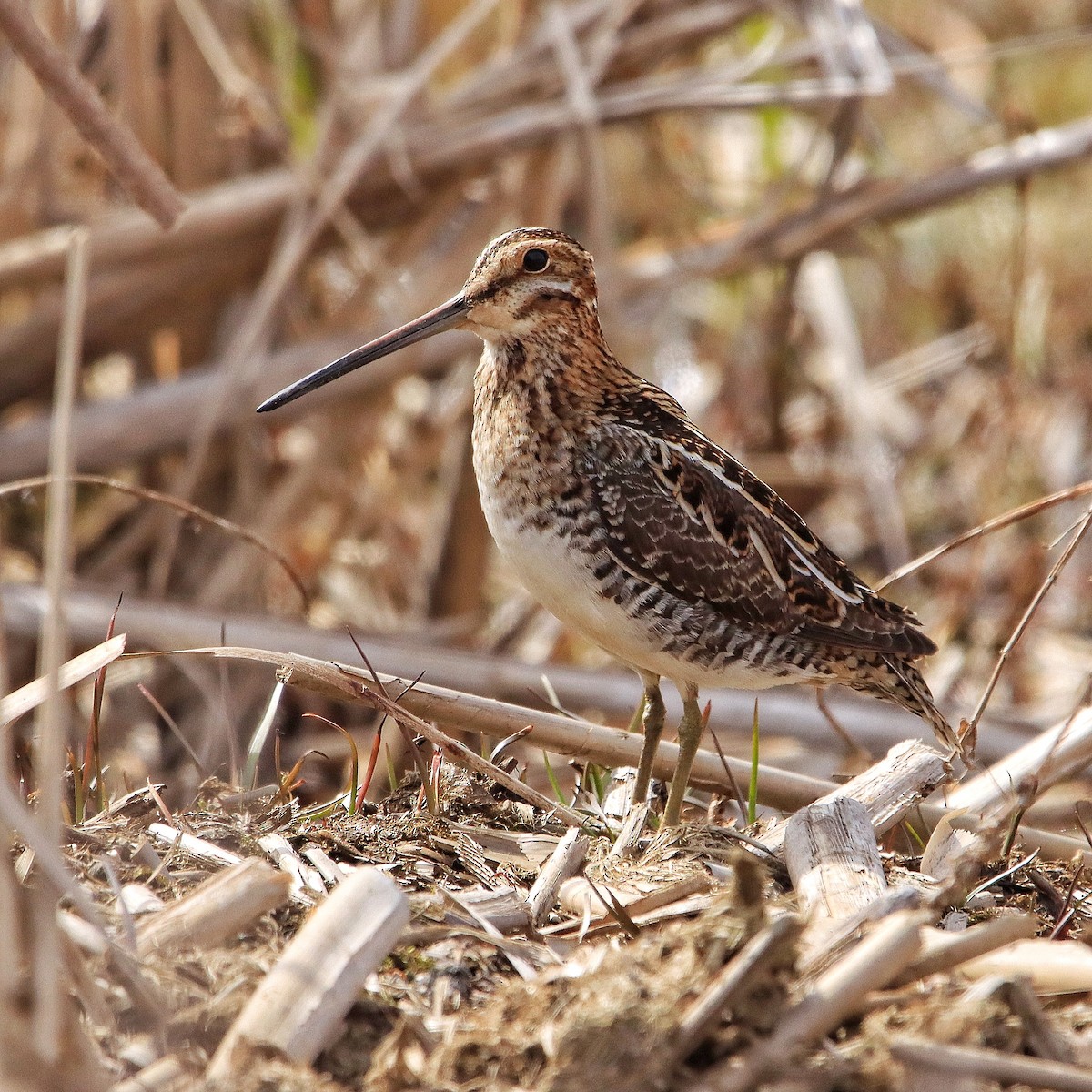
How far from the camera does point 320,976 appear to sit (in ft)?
7.38

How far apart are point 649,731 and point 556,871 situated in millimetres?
866

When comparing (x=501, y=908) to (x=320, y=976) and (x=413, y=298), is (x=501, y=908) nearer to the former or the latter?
(x=320, y=976)

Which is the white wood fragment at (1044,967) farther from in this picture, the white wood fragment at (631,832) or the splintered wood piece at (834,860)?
the white wood fragment at (631,832)

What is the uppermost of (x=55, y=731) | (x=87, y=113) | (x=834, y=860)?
(x=87, y=113)

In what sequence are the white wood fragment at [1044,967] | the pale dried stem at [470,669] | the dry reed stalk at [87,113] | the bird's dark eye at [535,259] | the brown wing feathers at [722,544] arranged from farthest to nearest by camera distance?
1. the pale dried stem at [470,669]
2. the bird's dark eye at [535,259]
3. the brown wing feathers at [722,544]
4. the dry reed stalk at [87,113]
5. the white wood fragment at [1044,967]

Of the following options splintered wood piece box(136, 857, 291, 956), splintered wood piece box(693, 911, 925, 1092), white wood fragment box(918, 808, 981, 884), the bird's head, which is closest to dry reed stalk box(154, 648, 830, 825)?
white wood fragment box(918, 808, 981, 884)

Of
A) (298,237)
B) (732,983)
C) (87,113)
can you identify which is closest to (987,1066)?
(732,983)

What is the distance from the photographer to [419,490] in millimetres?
7254

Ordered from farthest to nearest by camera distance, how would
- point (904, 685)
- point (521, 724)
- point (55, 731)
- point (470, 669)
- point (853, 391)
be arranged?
point (853, 391) < point (470, 669) < point (904, 685) < point (521, 724) < point (55, 731)

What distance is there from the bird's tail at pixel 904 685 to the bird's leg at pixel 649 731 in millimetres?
518

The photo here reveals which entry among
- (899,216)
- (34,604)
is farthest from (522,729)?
(899,216)

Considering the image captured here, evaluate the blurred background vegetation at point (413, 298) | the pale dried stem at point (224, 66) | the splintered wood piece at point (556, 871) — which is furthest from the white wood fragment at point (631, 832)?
the pale dried stem at point (224, 66)

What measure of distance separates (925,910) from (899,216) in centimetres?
423

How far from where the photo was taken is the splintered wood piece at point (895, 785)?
10.5 feet
